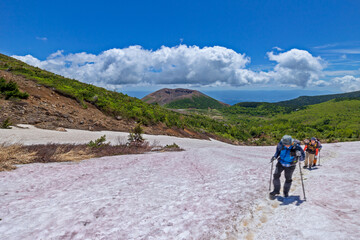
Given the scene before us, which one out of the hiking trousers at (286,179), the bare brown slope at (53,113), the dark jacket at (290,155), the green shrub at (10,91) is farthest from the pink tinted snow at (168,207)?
the green shrub at (10,91)

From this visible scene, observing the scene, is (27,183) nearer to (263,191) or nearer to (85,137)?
(263,191)

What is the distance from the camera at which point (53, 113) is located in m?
23.6

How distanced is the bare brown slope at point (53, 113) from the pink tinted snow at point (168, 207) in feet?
49.2

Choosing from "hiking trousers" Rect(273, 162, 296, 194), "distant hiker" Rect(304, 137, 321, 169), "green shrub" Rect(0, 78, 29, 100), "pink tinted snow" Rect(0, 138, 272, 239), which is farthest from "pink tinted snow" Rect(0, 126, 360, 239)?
"green shrub" Rect(0, 78, 29, 100)

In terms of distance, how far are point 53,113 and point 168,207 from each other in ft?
77.6

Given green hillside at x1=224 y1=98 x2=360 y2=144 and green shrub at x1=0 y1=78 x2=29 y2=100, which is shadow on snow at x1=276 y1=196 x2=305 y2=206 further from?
green hillside at x1=224 y1=98 x2=360 y2=144

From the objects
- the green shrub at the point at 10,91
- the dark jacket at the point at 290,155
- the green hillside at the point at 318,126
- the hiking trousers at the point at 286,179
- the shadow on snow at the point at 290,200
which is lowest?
the green hillside at the point at 318,126

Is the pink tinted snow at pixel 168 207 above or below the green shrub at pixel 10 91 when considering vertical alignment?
below

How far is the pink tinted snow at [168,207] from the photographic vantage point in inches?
169

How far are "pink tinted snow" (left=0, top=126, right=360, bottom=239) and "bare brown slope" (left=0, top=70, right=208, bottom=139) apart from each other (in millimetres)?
15003

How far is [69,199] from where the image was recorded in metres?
5.99

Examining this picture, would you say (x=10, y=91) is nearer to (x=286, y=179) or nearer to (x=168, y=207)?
(x=168, y=207)

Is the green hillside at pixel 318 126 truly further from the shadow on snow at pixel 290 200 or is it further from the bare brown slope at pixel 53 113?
the bare brown slope at pixel 53 113

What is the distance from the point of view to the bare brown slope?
20.6 meters
